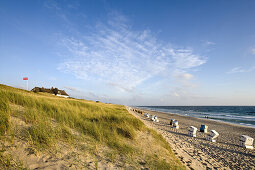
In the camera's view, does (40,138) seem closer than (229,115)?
Yes

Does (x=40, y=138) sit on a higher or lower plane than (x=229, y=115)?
higher

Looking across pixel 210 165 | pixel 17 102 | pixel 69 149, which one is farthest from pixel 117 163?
pixel 17 102

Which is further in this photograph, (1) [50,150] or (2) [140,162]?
(2) [140,162]

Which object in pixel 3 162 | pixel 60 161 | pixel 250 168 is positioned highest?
pixel 3 162

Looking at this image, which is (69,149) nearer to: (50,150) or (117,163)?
(50,150)

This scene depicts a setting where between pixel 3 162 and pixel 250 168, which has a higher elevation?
pixel 3 162

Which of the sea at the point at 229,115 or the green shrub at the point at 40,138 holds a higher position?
the green shrub at the point at 40,138

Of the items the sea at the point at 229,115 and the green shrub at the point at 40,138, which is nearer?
the green shrub at the point at 40,138

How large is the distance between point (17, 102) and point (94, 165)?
222 inches

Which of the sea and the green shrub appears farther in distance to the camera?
the sea

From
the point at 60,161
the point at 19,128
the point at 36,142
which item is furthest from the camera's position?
the point at 19,128

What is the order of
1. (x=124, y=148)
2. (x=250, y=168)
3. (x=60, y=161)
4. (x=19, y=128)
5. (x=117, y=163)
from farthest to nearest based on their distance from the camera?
Answer: (x=250, y=168) < (x=124, y=148) < (x=19, y=128) < (x=117, y=163) < (x=60, y=161)

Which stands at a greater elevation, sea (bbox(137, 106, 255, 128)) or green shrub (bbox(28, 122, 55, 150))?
green shrub (bbox(28, 122, 55, 150))

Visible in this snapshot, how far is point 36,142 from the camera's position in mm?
2979
